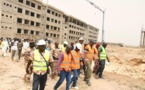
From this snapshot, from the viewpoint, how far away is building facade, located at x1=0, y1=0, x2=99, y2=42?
42.1 m

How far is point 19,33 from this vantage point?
46.0 meters

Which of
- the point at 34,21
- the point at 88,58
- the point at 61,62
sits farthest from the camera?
the point at 34,21

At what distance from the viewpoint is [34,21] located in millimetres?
51281

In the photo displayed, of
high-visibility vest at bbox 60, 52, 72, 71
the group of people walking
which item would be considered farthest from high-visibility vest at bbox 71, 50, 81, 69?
high-visibility vest at bbox 60, 52, 72, 71

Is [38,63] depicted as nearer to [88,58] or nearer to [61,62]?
[61,62]

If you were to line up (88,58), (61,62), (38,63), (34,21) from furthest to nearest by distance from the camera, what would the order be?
(34,21)
(88,58)
(61,62)
(38,63)

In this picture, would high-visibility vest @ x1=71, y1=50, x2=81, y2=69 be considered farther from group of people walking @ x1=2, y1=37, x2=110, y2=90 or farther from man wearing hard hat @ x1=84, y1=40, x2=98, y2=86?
man wearing hard hat @ x1=84, y1=40, x2=98, y2=86

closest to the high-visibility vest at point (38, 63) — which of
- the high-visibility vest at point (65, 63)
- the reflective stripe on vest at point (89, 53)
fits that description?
the high-visibility vest at point (65, 63)

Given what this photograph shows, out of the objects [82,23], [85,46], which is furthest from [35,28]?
[85,46]

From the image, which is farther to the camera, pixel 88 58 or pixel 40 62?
pixel 88 58

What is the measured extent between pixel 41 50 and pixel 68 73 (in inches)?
80.3

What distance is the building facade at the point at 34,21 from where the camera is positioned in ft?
138

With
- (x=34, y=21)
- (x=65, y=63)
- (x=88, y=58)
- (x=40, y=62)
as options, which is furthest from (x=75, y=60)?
(x=34, y=21)

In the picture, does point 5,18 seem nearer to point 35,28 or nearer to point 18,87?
point 35,28
